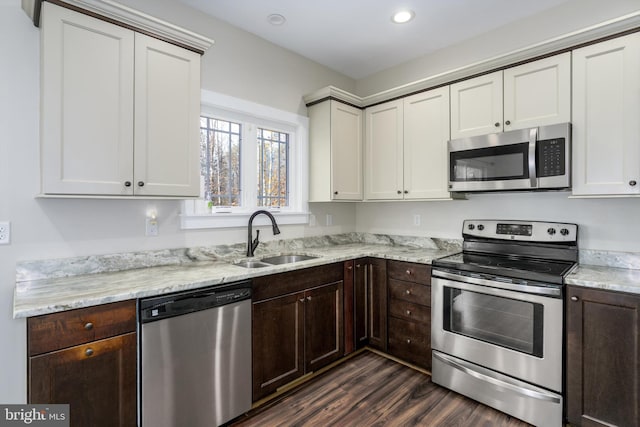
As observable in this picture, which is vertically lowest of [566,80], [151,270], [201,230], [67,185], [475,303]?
[475,303]

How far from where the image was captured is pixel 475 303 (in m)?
2.23

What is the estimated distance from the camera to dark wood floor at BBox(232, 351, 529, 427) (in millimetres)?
2004

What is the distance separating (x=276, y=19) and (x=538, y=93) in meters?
2.04

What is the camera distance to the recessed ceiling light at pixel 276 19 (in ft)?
8.32

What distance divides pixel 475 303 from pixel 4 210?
9.50ft

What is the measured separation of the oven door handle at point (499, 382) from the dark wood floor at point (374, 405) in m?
0.18

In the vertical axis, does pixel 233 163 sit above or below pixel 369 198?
above

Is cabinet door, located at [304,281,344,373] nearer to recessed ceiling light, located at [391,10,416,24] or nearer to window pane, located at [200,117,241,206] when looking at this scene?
window pane, located at [200,117,241,206]

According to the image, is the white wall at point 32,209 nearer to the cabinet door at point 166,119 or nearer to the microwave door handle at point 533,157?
the cabinet door at point 166,119

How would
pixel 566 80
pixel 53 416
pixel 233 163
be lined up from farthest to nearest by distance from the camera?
pixel 233 163
pixel 566 80
pixel 53 416

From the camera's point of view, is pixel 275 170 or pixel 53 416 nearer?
pixel 53 416

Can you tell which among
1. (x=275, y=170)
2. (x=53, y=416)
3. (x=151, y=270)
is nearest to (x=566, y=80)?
(x=275, y=170)

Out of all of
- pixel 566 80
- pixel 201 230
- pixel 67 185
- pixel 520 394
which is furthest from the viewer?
pixel 201 230

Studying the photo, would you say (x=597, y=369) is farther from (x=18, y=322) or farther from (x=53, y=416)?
(x=18, y=322)
